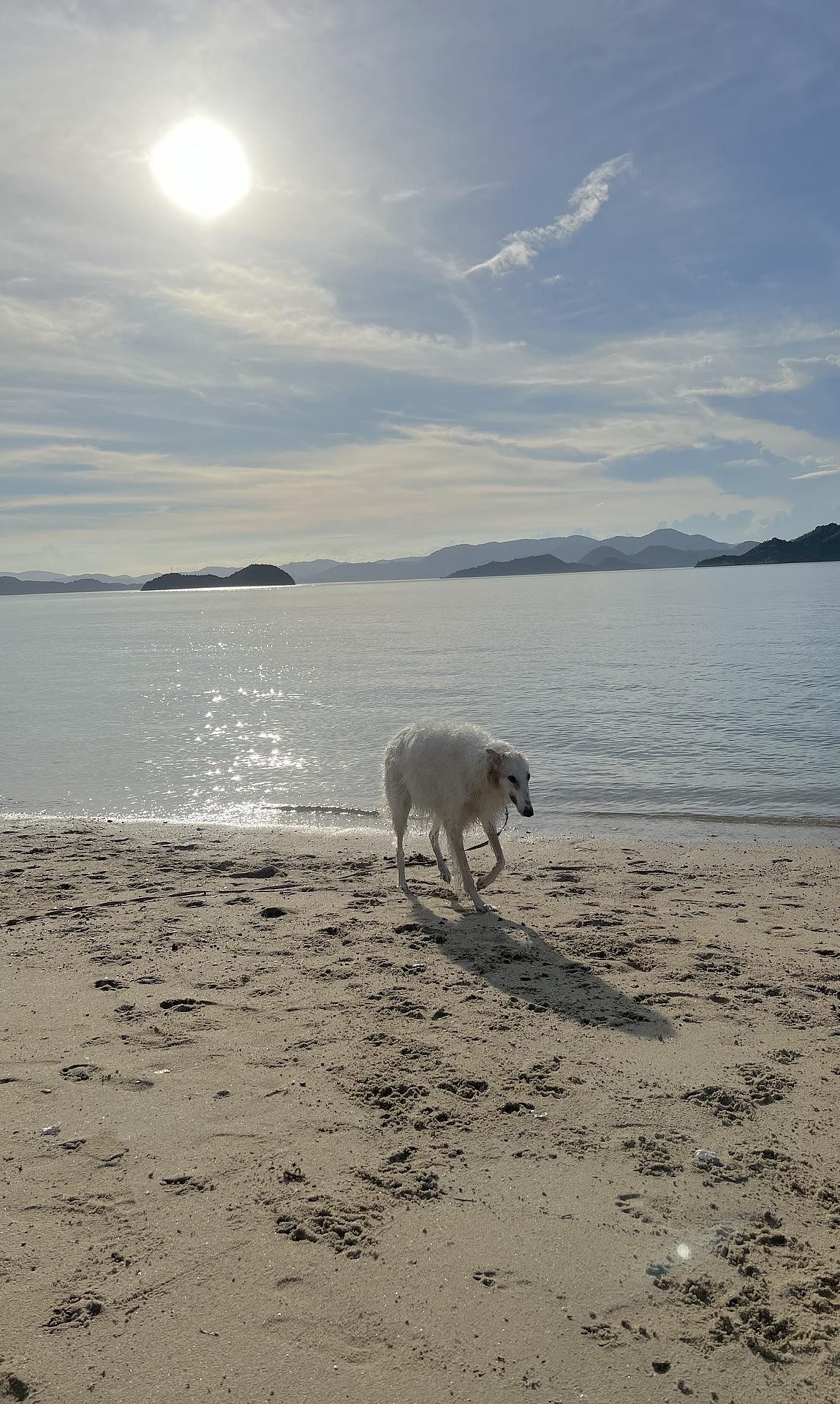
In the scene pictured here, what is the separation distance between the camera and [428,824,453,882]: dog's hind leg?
31.5ft

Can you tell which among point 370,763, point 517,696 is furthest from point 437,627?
point 370,763

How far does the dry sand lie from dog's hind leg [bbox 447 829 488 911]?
0.41 m

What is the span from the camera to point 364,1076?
5074 mm

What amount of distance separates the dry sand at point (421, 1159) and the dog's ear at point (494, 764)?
1423 mm

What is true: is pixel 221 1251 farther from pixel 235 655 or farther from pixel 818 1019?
pixel 235 655

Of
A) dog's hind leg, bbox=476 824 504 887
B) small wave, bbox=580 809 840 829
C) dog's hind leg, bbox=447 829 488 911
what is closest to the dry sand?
dog's hind leg, bbox=447 829 488 911

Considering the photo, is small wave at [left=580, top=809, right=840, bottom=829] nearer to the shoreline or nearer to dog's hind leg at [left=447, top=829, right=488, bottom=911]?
the shoreline

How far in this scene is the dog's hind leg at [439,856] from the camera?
9.59 metres

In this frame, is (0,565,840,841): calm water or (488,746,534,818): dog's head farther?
(0,565,840,841): calm water

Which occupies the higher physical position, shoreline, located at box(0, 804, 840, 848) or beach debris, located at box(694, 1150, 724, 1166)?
beach debris, located at box(694, 1150, 724, 1166)

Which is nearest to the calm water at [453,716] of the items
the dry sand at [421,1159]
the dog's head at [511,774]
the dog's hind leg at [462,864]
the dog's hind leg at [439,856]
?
the dog's hind leg at [439,856]

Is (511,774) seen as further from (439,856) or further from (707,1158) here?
(707,1158)

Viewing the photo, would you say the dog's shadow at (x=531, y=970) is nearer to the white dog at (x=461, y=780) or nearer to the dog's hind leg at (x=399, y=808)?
the white dog at (x=461, y=780)

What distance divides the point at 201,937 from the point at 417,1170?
13.3 ft
